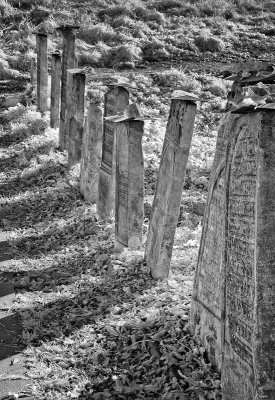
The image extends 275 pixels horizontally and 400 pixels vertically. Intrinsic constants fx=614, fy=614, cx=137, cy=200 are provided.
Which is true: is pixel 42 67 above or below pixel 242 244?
above

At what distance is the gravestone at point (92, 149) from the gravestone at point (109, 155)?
1.55ft

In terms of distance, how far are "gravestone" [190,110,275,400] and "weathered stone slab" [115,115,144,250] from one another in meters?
1.90

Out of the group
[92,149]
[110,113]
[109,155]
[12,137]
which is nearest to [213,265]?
[109,155]

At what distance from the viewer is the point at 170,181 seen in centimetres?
525

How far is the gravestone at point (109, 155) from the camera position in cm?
696

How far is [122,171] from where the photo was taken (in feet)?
20.2

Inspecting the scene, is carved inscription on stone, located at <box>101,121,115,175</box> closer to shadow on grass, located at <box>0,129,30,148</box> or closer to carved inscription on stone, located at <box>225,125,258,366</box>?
carved inscription on stone, located at <box>225,125,258,366</box>

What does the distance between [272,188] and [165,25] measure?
64.2 ft

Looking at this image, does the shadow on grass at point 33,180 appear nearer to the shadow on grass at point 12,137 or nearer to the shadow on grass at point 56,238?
the shadow on grass at point 56,238

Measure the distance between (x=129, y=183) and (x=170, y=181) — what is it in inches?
34.9

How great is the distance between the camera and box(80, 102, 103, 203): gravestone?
7.77 meters

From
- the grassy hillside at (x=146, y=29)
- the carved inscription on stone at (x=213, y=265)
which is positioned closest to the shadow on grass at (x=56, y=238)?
the carved inscription on stone at (x=213, y=265)

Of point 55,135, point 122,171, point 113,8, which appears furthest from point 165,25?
point 122,171

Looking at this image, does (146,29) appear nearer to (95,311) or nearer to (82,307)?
(82,307)
